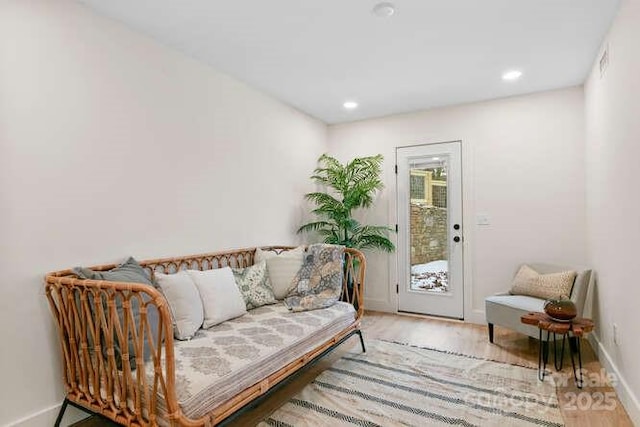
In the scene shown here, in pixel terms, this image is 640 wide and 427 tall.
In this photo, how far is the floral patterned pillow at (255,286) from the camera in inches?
109

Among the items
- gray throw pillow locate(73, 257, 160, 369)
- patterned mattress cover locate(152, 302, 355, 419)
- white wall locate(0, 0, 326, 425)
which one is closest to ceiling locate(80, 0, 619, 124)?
white wall locate(0, 0, 326, 425)

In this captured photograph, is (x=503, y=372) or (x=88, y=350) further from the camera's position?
(x=503, y=372)

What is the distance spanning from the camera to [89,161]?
2141 millimetres

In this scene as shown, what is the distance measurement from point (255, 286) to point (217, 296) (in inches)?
19.5

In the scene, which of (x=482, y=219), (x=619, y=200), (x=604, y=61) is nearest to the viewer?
(x=619, y=200)

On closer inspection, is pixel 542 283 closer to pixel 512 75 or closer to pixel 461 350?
pixel 461 350

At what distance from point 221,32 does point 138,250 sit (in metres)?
1.56

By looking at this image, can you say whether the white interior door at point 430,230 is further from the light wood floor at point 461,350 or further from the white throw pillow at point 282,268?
the white throw pillow at point 282,268

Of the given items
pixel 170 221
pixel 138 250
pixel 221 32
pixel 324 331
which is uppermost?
pixel 221 32

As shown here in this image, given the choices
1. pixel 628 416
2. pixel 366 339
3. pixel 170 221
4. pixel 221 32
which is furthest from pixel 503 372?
pixel 221 32

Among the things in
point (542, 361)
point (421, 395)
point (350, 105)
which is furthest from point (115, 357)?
point (350, 105)

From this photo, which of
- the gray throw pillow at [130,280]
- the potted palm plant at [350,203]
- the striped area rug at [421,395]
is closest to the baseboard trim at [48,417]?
the gray throw pillow at [130,280]

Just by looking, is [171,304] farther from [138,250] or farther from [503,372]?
[503,372]

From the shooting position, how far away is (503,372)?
266cm
